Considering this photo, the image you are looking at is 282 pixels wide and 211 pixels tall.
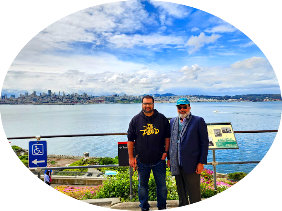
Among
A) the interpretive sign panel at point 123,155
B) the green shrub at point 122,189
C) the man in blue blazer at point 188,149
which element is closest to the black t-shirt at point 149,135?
the man in blue blazer at point 188,149

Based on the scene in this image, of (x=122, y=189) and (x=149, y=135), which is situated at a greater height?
(x=149, y=135)

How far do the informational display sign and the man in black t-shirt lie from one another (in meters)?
1.02

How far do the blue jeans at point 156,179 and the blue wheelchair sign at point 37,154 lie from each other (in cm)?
147

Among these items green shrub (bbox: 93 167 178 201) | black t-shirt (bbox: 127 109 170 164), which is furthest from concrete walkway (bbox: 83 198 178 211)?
black t-shirt (bbox: 127 109 170 164)

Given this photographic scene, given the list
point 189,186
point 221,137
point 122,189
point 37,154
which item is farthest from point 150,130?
point 37,154

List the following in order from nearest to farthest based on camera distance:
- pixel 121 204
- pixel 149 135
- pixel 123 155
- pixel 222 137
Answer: pixel 149 135
pixel 121 204
pixel 123 155
pixel 222 137

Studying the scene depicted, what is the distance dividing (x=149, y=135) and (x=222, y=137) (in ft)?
4.31

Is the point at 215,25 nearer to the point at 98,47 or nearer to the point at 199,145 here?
the point at 98,47

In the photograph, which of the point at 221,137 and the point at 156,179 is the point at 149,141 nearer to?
the point at 156,179

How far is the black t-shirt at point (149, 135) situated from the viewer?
2.81 metres

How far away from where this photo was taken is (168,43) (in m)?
95.4

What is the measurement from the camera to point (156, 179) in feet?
9.57

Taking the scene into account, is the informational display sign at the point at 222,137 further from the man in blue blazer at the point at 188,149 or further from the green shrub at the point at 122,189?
the man in blue blazer at the point at 188,149

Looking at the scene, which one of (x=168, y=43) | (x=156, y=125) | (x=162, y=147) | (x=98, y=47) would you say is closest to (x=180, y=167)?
(x=162, y=147)
